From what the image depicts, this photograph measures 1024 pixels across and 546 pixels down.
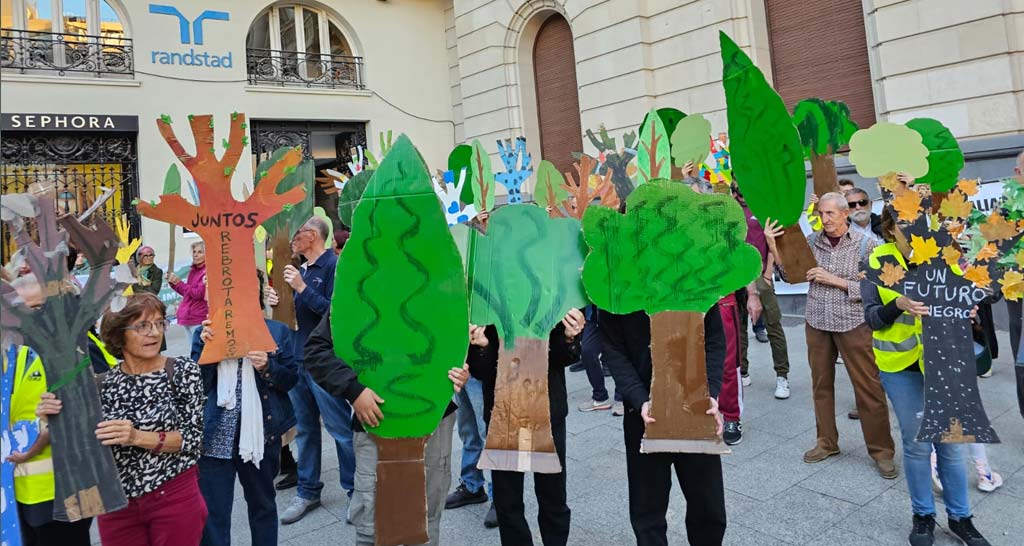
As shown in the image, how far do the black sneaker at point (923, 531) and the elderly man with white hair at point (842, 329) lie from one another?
0.81 m

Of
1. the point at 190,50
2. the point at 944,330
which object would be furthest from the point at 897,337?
the point at 190,50

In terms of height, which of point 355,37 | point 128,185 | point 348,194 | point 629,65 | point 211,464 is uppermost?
point 355,37

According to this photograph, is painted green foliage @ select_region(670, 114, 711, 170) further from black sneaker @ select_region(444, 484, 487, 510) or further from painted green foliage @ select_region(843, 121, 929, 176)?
black sneaker @ select_region(444, 484, 487, 510)

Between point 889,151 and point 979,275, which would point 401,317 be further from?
point 889,151

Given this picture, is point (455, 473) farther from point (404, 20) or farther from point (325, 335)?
point (404, 20)

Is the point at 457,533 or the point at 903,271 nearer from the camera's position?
the point at 903,271

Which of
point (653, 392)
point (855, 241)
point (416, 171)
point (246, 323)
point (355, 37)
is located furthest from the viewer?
point (355, 37)

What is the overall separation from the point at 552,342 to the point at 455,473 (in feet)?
6.93

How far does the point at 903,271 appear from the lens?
3109mm

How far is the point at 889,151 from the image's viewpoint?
344cm

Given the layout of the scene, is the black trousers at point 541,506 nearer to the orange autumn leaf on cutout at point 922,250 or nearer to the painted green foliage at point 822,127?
the orange autumn leaf on cutout at point 922,250

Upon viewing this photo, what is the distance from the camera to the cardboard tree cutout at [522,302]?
8.51 ft

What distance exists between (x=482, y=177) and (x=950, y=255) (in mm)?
2512

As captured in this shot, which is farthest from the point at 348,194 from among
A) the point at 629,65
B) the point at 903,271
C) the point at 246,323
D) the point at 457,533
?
the point at 629,65
